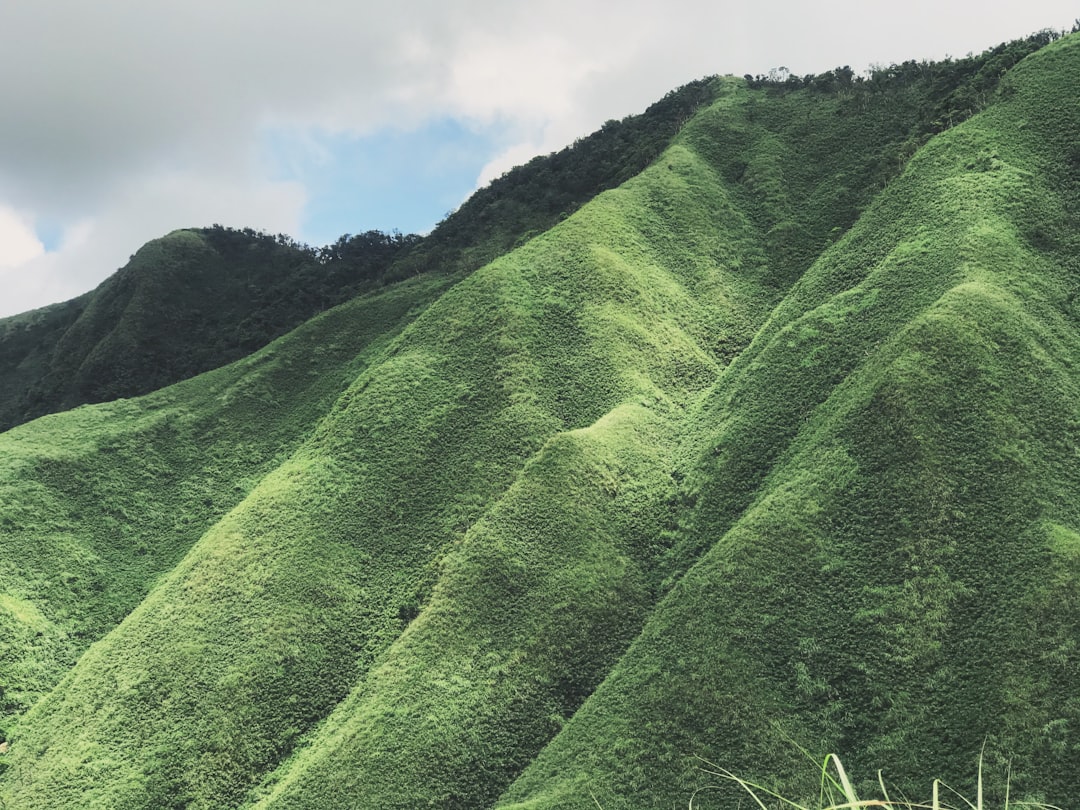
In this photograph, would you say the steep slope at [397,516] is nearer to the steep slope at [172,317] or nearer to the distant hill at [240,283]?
the distant hill at [240,283]

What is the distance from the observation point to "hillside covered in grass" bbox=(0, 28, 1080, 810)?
36.0 meters

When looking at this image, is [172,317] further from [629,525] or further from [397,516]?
[629,525]

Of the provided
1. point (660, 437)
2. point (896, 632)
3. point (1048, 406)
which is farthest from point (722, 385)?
point (896, 632)

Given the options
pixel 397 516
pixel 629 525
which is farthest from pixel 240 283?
pixel 629 525

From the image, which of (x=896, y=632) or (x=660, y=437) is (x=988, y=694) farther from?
(x=660, y=437)

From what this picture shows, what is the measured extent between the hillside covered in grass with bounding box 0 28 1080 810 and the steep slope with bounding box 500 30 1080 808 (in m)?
0.17

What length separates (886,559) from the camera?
39.2 meters

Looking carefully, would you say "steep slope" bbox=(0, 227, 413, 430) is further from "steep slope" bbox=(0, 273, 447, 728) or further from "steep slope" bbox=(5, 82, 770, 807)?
"steep slope" bbox=(5, 82, 770, 807)

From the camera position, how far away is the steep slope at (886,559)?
33.5m

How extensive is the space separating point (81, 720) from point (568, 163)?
3281 inches

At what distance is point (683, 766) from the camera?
35.0 metres

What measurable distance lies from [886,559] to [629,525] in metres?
15.8

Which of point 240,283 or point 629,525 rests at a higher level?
point 240,283

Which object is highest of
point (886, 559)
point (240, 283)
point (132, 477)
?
point (240, 283)
